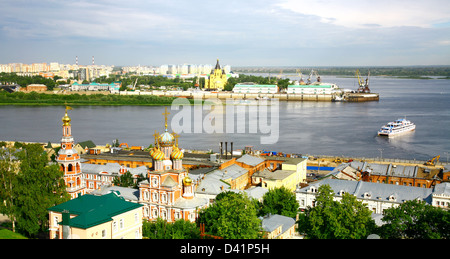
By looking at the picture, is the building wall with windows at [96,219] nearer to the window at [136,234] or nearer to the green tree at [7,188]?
the window at [136,234]

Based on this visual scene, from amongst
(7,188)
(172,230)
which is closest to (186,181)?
(172,230)

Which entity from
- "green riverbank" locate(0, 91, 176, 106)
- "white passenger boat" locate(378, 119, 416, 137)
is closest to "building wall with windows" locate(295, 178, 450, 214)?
"white passenger boat" locate(378, 119, 416, 137)

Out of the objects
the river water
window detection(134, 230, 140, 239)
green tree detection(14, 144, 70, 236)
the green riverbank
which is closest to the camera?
window detection(134, 230, 140, 239)

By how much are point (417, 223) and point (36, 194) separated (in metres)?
5.89

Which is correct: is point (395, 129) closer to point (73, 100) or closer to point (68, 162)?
point (68, 162)

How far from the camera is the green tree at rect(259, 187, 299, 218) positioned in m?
8.09

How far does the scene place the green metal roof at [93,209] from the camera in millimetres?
5641

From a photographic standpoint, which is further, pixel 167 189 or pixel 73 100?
pixel 73 100

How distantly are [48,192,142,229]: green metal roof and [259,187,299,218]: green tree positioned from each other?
2.77 metres

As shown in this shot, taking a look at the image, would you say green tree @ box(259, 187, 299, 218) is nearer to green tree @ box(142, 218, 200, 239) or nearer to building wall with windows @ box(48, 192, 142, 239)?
green tree @ box(142, 218, 200, 239)

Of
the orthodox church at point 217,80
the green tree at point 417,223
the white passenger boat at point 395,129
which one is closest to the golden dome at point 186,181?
the green tree at point 417,223

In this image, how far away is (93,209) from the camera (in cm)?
591
